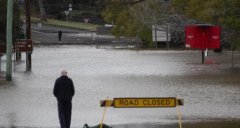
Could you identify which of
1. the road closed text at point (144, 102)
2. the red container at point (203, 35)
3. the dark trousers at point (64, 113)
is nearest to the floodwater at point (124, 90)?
the dark trousers at point (64, 113)

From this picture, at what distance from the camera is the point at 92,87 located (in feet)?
95.9

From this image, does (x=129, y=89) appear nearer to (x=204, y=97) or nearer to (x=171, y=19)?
(x=204, y=97)

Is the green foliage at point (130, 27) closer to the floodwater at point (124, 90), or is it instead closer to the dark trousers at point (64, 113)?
the floodwater at point (124, 90)

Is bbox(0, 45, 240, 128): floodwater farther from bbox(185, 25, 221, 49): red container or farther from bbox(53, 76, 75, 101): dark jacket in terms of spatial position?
bbox(185, 25, 221, 49): red container

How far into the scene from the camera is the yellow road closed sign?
54.2 ft

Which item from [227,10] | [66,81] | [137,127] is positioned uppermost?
[227,10]

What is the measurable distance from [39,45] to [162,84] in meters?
44.1

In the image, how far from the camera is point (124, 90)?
2759 centimetres

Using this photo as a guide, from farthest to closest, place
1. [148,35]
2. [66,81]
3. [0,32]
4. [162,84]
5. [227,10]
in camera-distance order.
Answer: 1. [148,35]
2. [0,32]
3. [227,10]
4. [162,84]
5. [66,81]

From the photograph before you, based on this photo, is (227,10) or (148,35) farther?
(148,35)

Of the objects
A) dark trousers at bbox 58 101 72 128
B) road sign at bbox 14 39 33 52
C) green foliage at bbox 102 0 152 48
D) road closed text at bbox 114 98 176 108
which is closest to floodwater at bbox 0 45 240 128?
road sign at bbox 14 39 33 52

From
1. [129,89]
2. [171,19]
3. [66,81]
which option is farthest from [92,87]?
[171,19]

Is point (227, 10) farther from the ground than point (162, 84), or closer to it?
farther from the ground

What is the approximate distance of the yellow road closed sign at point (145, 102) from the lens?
54.2 ft
